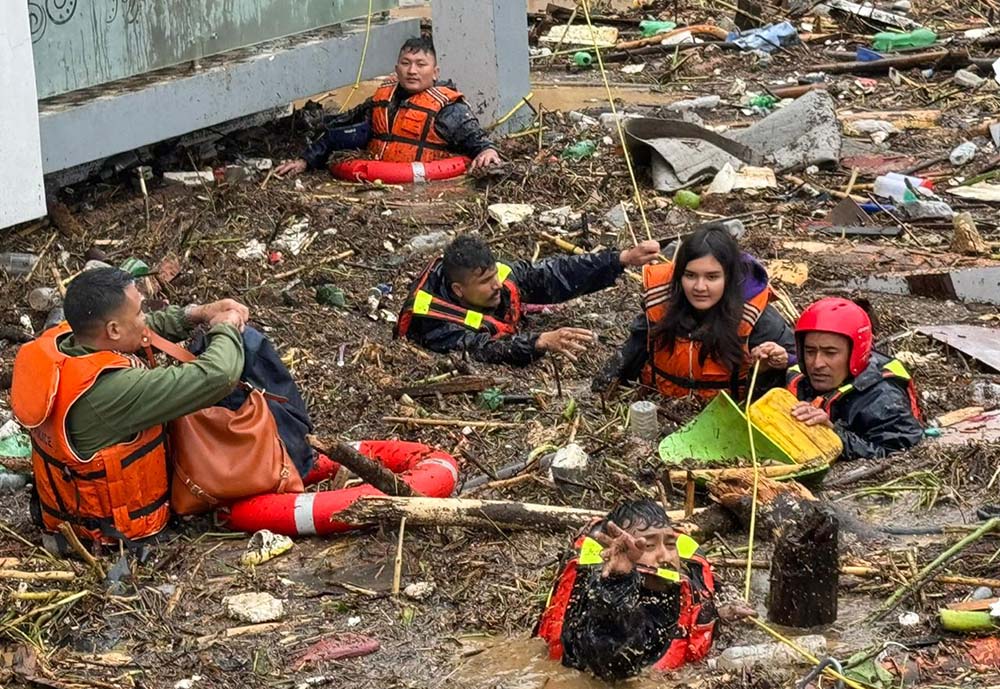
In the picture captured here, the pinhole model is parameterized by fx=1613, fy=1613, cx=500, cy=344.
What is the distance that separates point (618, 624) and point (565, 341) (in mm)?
3390

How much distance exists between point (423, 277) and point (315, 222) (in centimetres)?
206

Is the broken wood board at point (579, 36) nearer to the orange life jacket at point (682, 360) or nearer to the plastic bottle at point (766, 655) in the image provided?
the orange life jacket at point (682, 360)

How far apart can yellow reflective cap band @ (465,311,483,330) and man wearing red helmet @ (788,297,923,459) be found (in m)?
2.04

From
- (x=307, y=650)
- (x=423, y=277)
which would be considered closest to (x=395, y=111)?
(x=423, y=277)

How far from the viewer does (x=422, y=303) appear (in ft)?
29.1

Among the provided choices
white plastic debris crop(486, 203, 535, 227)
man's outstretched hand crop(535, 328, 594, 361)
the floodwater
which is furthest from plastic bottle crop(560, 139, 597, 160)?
the floodwater

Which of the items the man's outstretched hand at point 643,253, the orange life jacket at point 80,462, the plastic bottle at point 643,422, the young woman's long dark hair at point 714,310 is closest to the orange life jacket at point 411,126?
the man's outstretched hand at point 643,253

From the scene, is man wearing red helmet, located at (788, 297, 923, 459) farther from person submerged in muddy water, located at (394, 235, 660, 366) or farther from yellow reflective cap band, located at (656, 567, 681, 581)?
yellow reflective cap band, located at (656, 567, 681, 581)

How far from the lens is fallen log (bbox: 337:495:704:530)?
6.34 metres

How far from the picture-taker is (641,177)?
1205 cm

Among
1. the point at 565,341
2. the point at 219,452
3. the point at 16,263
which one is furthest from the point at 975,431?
the point at 16,263

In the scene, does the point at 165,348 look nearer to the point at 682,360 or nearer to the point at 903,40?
the point at 682,360

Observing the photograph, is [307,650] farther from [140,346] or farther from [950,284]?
[950,284]

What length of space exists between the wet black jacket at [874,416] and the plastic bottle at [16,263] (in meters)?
4.82
